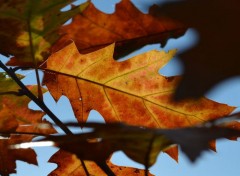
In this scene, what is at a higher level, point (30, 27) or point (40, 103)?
point (30, 27)

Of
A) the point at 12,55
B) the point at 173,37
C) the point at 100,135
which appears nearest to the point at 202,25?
the point at 100,135

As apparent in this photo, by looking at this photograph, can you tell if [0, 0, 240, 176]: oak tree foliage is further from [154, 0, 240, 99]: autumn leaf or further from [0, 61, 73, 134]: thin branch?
[154, 0, 240, 99]: autumn leaf

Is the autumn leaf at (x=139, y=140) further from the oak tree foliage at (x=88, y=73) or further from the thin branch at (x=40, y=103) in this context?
the oak tree foliage at (x=88, y=73)

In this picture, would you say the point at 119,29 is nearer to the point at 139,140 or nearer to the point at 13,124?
the point at 13,124

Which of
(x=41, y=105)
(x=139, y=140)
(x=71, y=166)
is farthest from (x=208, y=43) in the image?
(x=71, y=166)

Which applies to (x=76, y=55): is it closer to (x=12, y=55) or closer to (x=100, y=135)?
(x=12, y=55)

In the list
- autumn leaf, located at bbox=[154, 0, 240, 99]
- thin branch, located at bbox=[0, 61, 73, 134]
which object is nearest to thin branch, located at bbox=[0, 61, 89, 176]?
thin branch, located at bbox=[0, 61, 73, 134]

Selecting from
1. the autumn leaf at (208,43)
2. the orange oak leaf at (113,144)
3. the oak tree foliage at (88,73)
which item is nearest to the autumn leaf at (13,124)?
the oak tree foliage at (88,73)
